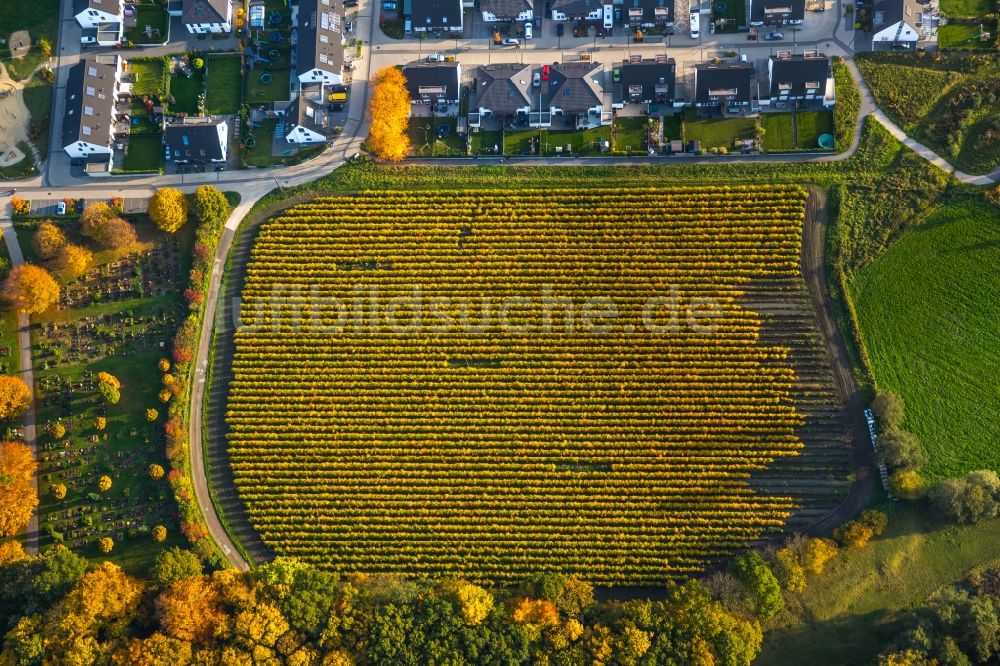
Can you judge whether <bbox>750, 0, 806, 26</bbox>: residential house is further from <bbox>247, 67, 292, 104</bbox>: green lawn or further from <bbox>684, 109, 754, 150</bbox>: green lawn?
<bbox>247, 67, 292, 104</bbox>: green lawn

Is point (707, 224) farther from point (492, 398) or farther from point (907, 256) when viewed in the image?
point (492, 398)

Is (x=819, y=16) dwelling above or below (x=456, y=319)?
above

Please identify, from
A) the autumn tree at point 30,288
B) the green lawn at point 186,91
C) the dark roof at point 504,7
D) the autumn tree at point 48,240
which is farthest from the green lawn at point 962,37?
the autumn tree at point 30,288

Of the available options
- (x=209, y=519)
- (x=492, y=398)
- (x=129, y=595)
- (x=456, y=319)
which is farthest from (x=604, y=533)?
(x=129, y=595)

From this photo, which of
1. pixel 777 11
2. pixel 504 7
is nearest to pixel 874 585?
pixel 777 11

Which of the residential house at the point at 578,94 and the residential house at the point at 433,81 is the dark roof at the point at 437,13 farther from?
the residential house at the point at 578,94

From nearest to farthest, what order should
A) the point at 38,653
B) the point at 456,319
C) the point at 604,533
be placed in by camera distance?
the point at 38,653 → the point at 604,533 → the point at 456,319

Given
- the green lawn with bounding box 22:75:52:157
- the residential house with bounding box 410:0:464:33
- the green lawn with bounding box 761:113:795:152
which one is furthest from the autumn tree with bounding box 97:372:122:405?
the green lawn with bounding box 761:113:795:152
